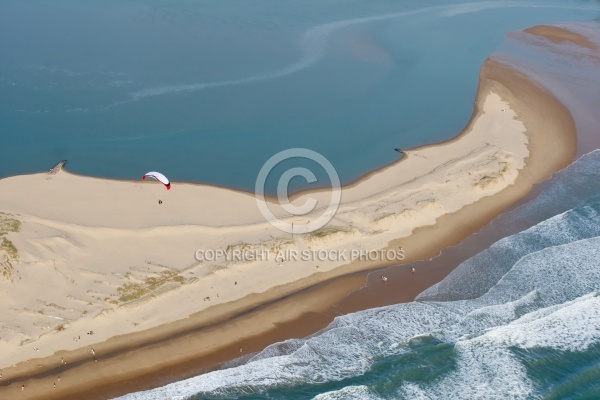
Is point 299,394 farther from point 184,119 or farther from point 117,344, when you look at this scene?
point 184,119

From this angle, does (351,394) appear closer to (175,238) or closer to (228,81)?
(175,238)

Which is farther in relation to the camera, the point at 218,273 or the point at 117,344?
the point at 218,273

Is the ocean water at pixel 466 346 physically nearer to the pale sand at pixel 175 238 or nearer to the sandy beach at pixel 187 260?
the sandy beach at pixel 187 260

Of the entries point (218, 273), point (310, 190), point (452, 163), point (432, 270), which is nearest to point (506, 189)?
point (452, 163)

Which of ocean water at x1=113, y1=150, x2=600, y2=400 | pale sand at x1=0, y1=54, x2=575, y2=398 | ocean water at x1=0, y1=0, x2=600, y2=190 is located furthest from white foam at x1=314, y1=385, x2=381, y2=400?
ocean water at x1=0, y1=0, x2=600, y2=190

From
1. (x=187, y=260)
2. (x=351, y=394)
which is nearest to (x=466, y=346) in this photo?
(x=351, y=394)

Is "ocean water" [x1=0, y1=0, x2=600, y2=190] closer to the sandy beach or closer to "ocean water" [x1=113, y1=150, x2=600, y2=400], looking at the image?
the sandy beach

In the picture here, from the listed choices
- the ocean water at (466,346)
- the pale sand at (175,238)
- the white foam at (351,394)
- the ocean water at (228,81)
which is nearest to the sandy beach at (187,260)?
the pale sand at (175,238)
